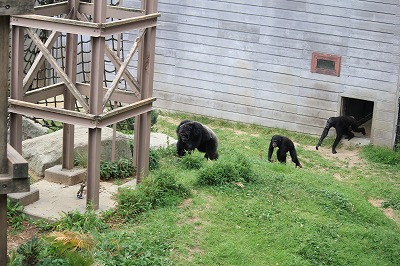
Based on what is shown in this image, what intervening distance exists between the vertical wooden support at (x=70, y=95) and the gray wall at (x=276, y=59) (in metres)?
9.30

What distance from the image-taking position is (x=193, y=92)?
2300cm

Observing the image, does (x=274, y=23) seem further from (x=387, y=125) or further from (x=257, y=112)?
(x=387, y=125)

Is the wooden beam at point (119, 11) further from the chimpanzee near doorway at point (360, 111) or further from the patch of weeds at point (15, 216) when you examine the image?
the chimpanzee near doorway at point (360, 111)

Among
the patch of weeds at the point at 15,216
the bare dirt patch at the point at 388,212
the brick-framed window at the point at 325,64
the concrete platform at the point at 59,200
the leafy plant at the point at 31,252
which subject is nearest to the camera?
the leafy plant at the point at 31,252

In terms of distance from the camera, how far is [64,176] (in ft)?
43.8

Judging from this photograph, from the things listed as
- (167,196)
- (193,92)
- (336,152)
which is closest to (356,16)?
(336,152)

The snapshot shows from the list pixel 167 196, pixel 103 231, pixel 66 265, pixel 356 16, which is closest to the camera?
pixel 66 265

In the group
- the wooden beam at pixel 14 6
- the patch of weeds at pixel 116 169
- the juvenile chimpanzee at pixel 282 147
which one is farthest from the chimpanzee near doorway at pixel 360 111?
the wooden beam at pixel 14 6

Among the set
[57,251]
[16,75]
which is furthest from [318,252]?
[16,75]

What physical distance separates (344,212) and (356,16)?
859cm

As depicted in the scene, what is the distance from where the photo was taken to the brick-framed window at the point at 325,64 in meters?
21.3

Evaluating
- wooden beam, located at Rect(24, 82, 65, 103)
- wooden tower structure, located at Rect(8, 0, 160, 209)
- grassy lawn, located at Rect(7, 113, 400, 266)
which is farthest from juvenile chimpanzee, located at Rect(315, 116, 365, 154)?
wooden beam, located at Rect(24, 82, 65, 103)

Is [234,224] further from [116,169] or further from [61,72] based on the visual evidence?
[61,72]

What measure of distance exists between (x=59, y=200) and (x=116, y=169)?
171cm
